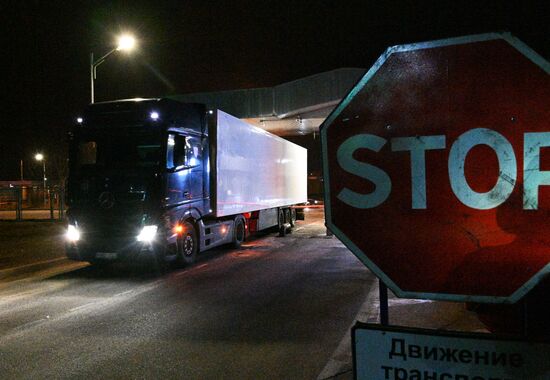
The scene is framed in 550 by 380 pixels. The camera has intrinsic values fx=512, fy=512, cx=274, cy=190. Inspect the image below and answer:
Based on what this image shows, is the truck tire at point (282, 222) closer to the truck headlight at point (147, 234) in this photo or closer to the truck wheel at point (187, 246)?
the truck wheel at point (187, 246)

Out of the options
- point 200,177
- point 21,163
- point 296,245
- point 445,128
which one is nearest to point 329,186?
point 445,128

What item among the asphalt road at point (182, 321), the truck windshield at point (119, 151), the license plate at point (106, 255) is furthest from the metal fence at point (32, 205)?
the asphalt road at point (182, 321)

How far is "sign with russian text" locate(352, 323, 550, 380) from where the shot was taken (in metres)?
1.68

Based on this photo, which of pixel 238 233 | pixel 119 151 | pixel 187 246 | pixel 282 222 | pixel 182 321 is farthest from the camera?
pixel 282 222

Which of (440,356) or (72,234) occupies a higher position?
(440,356)

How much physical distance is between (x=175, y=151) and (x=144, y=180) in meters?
1.03

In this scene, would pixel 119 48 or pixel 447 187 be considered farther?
pixel 119 48

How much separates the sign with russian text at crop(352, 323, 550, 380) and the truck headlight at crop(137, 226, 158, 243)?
9.76 m

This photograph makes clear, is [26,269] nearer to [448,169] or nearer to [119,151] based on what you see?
[119,151]

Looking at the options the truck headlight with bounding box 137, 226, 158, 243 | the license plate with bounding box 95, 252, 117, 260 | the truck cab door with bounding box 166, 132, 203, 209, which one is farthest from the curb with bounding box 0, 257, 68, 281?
the truck cab door with bounding box 166, 132, 203, 209

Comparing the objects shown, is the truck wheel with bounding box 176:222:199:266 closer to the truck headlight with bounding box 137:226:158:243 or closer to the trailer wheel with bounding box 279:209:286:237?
the truck headlight with bounding box 137:226:158:243

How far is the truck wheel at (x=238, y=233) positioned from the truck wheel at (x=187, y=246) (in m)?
3.08

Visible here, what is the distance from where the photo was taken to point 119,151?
11898 millimetres

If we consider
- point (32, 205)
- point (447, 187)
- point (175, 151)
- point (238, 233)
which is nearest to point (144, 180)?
point (175, 151)
